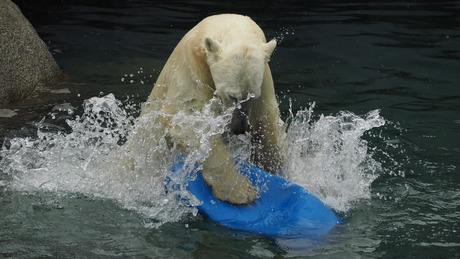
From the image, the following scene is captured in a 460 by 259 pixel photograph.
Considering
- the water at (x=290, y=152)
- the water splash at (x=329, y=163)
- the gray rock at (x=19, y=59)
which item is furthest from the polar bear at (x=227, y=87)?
the gray rock at (x=19, y=59)

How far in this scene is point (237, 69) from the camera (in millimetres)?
3959

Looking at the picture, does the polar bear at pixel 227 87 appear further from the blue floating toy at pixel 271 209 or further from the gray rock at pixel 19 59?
the gray rock at pixel 19 59

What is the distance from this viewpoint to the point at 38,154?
5.52 meters

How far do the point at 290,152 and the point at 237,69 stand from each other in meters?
1.17

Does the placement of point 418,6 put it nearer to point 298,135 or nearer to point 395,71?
point 395,71

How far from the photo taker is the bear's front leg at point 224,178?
446cm

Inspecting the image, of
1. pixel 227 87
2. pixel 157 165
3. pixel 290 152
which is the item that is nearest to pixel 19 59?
pixel 157 165

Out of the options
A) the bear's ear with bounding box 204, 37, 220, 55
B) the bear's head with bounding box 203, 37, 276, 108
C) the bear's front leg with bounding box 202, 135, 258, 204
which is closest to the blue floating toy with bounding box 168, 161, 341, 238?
the bear's front leg with bounding box 202, 135, 258, 204

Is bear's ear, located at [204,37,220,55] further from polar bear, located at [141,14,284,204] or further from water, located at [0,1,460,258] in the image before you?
water, located at [0,1,460,258]

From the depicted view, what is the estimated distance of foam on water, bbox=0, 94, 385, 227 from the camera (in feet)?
15.0

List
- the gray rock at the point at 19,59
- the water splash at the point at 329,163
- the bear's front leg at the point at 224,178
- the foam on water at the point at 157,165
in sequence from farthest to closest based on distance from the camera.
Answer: the gray rock at the point at 19,59 → the water splash at the point at 329,163 → the foam on water at the point at 157,165 → the bear's front leg at the point at 224,178

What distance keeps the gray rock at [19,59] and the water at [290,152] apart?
219 millimetres

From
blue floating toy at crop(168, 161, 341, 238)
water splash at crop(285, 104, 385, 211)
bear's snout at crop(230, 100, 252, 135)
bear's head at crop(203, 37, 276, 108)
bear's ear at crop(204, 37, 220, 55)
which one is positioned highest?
bear's ear at crop(204, 37, 220, 55)

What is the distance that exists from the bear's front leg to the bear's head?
1.44ft
